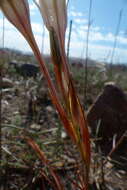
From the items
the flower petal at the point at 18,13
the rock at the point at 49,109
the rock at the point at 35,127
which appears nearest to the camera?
the flower petal at the point at 18,13

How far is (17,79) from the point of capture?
3242 mm

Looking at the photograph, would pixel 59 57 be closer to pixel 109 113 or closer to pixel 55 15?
pixel 55 15

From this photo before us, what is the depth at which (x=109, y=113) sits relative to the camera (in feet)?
5.48

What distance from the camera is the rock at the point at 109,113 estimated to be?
5.32ft

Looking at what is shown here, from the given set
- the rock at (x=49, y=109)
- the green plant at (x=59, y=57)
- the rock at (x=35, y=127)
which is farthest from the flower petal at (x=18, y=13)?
the rock at (x=49, y=109)

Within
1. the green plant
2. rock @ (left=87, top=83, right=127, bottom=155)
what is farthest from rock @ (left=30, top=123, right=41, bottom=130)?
the green plant

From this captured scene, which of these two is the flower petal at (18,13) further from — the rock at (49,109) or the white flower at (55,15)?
the rock at (49,109)

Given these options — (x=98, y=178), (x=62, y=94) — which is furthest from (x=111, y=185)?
(x=62, y=94)

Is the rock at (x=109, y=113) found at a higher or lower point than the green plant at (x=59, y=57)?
lower

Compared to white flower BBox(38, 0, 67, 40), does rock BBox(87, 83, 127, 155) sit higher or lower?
lower

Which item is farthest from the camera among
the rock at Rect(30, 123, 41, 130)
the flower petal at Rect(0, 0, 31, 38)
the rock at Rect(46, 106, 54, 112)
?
the rock at Rect(46, 106, 54, 112)

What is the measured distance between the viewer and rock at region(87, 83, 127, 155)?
5.32 ft

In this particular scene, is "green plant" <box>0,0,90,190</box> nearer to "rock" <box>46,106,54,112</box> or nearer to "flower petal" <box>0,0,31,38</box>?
"flower petal" <box>0,0,31,38</box>

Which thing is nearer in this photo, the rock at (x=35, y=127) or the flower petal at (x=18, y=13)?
the flower petal at (x=18, y=13)
